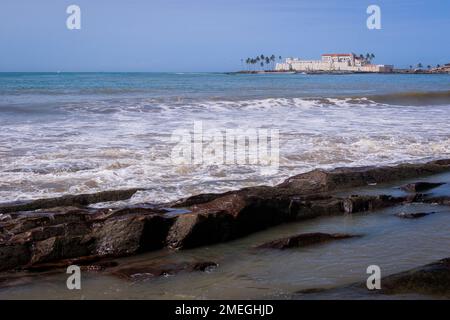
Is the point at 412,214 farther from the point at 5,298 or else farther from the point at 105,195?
the point at 5,298

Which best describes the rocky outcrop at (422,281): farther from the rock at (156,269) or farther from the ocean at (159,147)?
the ocean at (159,147)

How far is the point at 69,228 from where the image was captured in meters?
6.70

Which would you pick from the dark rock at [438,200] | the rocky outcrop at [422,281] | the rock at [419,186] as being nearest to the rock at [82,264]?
the rocky outcrop at [422,281]

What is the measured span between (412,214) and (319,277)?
307 centimetres

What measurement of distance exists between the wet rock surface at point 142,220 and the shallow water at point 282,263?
209 millimetres

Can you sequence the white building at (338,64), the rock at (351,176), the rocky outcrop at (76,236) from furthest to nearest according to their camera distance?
1. the white building at (338,64)
2. the rock at (351,176)
3. the rocky outcrop at (76,236)

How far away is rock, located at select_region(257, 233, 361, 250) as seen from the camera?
6.85 metres

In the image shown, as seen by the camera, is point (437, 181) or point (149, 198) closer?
point (149, 198)

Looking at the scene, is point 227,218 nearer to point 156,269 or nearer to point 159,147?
point 156,269

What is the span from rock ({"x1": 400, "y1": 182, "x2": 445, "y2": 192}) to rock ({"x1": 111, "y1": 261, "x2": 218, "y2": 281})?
5.18 metres

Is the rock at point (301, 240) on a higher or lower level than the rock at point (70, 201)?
lower

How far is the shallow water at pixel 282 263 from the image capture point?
5.48 meters

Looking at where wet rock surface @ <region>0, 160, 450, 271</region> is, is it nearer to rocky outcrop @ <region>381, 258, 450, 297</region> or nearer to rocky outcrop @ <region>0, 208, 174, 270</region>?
rocky outcrop @ <region>0, 208, 174, 270</region>
